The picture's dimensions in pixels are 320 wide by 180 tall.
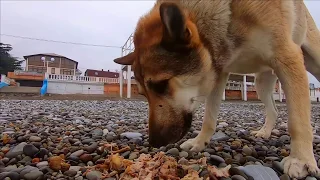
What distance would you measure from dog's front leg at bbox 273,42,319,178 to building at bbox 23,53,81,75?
51803mm

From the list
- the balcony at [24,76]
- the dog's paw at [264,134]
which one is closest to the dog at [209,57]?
the dog's paw at [264,134]

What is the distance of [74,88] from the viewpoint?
101 feet

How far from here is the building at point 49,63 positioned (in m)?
50.3

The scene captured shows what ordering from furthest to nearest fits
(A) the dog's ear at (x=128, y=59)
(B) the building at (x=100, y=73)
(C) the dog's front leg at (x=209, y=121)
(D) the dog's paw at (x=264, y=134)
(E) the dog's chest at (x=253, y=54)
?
1. (B) the building at (x=100, y=73)
2. (D) the dog's paw at (x=264, y=134)
3. (C) the dog's front leg at (x=209, y=121)
4. (A) the dog's ear at (x=128, y=59)
5. (E) the dog's chest at (x=253, y=54)

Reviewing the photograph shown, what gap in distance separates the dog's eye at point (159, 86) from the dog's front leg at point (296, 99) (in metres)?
0.99

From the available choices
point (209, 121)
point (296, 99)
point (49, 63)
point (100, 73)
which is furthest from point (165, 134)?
point (100, 73)

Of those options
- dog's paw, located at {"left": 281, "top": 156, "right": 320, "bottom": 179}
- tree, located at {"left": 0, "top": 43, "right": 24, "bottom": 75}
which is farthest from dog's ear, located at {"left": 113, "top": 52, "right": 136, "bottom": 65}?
tree, located at {"left": 0, "top": 43, "right": 24, "bottom": 75}

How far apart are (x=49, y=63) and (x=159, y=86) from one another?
176ft

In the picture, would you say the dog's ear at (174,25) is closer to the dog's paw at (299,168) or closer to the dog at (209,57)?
the dog at (209,57)

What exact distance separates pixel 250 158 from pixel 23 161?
1.93 meters

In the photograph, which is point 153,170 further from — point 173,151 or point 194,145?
point 194,145

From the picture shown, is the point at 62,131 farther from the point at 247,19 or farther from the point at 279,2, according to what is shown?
the point at 279,2

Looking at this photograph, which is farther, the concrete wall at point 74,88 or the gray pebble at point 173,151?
the concrete wall at point 74,88

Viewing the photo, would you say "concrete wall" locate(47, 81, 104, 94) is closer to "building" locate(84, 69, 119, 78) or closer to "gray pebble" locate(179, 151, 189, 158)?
"building" locate(84, 69, 119, 78)
